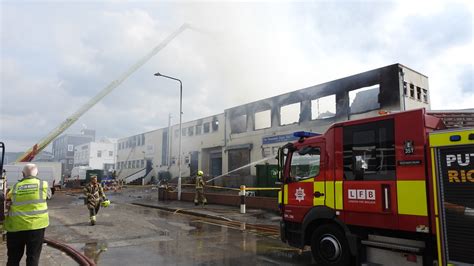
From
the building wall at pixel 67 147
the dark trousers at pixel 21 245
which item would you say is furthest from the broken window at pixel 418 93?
the building wall at pixel 67 147

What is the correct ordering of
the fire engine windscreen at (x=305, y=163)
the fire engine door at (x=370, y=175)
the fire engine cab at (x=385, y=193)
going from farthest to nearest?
the fire engine windscreen at (x=305, y=163) → the fire engine door at (x=370, y=175) → the fire engine cab at (x=385, y=193)

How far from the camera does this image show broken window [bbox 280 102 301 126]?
2292 cm

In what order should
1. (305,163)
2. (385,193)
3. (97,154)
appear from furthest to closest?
(97,154)
(305,163)
(385,193)

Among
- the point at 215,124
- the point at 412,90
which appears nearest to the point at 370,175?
the point at 412,90

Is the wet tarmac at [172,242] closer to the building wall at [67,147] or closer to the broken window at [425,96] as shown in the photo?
the broken window at [425,96]

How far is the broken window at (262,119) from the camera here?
25.3 meters

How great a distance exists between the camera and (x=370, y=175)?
17.3 ft

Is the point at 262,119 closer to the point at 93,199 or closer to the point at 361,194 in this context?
the point at 93,199

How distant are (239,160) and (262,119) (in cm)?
365

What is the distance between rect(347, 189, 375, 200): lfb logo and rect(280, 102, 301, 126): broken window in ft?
56.6

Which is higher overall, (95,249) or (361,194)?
(361,194)

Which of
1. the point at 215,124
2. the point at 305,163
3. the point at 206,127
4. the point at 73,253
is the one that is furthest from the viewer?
the point at 206,127

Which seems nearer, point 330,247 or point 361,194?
point 361,194

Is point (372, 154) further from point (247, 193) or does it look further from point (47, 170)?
point (47, 170)
